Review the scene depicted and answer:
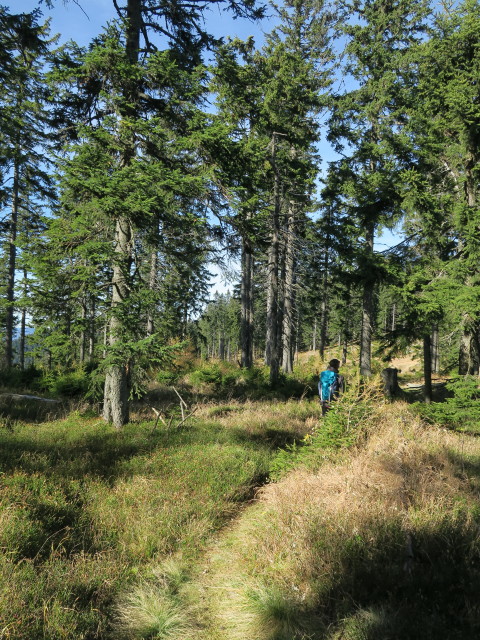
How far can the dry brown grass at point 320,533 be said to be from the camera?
329cm

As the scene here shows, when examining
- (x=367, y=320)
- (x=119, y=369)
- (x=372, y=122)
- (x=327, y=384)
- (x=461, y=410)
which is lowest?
(x=461, y=410)

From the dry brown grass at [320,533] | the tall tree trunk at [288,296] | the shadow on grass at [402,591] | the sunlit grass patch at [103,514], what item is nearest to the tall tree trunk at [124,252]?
the sunlit grass patch at [103,514]

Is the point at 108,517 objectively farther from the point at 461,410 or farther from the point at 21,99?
the point at 21,99

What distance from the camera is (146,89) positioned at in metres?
9.08

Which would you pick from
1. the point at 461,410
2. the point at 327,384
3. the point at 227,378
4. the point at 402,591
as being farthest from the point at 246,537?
the point at 227,378

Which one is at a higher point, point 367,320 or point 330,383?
point 367,320

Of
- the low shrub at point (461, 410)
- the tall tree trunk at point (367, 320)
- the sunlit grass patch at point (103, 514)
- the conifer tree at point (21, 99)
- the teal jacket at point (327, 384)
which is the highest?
the conifer tree at point (21, 99)

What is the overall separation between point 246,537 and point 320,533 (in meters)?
1.11

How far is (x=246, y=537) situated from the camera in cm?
458

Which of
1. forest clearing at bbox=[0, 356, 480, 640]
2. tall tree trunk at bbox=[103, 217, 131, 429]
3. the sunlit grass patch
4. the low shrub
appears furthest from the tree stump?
tall tree trunk at bbox=[103, 217, 131, 429]

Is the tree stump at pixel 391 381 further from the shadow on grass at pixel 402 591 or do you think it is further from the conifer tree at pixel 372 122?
the shadow on grass at pixel 402 591

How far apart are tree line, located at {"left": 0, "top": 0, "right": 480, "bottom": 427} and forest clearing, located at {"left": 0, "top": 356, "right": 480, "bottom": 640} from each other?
2.61m

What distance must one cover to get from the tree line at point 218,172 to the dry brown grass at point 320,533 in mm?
3844

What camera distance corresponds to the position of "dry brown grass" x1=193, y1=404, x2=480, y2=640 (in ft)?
10.8
